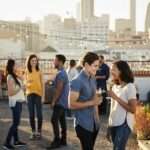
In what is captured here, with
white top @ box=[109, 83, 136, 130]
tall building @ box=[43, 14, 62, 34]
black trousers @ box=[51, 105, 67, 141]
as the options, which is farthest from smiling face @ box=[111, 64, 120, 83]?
tall building @ box=[43, 14, 62, 34]

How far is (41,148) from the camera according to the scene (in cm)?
934

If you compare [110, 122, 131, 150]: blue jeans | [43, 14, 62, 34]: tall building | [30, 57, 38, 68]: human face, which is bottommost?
[110, 122, 131, 150]: blue jeans

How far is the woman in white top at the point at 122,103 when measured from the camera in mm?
6181

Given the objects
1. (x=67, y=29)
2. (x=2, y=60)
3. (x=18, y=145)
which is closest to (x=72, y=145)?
(x=18, y=145)

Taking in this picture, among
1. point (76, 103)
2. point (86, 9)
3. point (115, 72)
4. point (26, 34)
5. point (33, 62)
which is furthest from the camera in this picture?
point (86, 9)

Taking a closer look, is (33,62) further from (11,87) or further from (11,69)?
(11,87)

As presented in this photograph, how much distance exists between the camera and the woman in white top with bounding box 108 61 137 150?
618cm

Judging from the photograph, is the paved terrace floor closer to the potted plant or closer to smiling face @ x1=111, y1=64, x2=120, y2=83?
the potted plant

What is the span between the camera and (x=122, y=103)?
20.2ft

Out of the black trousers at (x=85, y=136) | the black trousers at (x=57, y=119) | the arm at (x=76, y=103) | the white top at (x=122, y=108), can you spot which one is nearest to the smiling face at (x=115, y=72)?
the white top at (x=122, y=108)

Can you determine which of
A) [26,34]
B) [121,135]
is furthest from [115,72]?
[26,34]

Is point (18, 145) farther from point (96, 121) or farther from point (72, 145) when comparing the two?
point (96, 121)

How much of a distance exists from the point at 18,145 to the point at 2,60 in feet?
39.6

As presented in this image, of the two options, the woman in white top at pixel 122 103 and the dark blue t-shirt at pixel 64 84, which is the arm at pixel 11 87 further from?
the woman in white top at pixel 122 103
